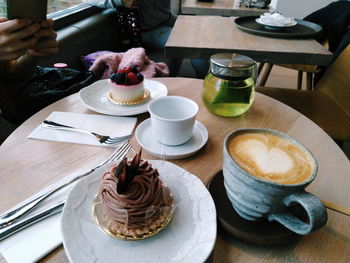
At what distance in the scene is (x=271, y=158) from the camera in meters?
0.43

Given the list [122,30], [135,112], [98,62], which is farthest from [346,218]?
[122,30]

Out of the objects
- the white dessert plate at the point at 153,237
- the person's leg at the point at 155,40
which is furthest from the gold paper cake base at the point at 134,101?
the person's leg at the point at 155,40

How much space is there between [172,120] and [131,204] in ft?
0.70

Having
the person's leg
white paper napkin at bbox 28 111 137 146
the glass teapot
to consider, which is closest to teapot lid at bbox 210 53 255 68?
the glass teapot

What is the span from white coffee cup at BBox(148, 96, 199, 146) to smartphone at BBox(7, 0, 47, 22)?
17.7 inches

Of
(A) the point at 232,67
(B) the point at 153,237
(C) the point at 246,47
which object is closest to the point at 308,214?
(B) the point at 153,237

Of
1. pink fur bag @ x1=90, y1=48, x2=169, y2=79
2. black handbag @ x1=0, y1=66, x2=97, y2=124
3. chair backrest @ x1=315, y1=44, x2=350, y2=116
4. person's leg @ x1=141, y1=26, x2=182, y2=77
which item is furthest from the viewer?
person's leg @ x1=141, y1=26, x2=182, y2=77

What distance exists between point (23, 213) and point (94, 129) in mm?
282

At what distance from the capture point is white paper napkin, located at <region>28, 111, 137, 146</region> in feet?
2.11

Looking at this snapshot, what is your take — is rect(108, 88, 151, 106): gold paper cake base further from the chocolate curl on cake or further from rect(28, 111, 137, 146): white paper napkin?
the chocolate curl on cake

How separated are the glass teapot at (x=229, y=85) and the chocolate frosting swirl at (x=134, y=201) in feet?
1.25

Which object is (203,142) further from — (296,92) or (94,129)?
(296,92)

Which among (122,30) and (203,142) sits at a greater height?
(203,142)

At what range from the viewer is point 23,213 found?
45cm
